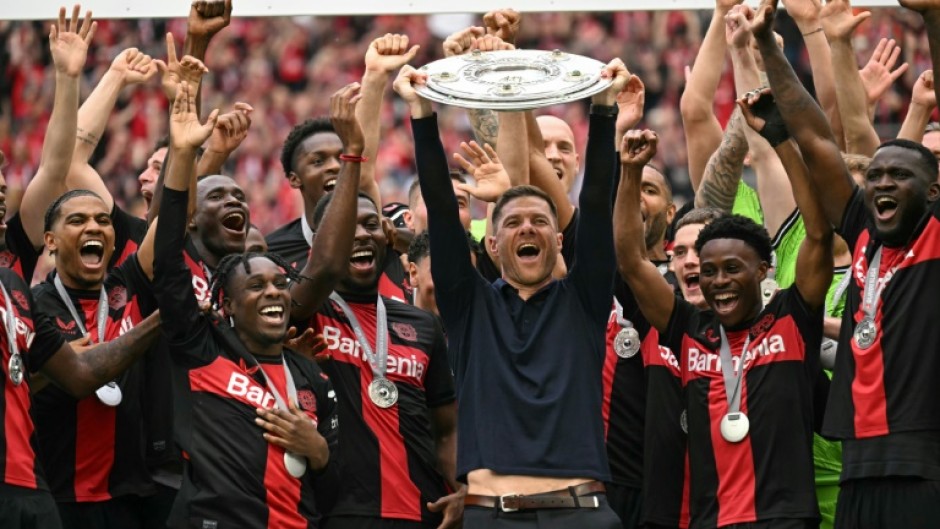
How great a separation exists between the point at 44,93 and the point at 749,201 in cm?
438

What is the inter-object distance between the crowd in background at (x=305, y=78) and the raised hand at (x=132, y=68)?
1133 mm

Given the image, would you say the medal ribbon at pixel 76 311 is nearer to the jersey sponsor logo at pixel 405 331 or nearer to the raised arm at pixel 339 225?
the raised arm at pixel 339 225

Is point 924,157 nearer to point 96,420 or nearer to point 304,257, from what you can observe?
point 304,257

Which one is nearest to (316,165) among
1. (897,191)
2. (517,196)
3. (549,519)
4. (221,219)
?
(221,219)

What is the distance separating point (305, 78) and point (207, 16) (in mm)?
3296

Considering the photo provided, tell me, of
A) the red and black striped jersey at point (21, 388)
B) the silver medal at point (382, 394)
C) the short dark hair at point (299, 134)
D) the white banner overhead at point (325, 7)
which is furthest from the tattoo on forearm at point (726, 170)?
the red and black striped jersey at point (21, 388)

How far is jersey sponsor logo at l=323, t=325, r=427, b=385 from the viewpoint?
674 centimetres

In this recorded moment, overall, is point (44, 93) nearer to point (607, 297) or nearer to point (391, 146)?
point (391, 146)

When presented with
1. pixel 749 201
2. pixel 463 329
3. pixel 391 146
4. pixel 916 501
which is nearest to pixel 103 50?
pixel 391 146

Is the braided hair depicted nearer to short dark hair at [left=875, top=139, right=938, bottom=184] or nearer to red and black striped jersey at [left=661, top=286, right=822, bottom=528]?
red and black striped jersey at [left=661, top=286, right=822, bottom=528]

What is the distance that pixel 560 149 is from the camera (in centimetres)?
820

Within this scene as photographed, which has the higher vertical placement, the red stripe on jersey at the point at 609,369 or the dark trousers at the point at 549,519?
the dark trousers at the point at 549,519

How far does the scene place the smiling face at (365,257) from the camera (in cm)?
688

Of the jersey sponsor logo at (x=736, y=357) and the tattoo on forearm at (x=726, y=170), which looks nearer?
the jersey sponsor logo at (x=736, y=357)
